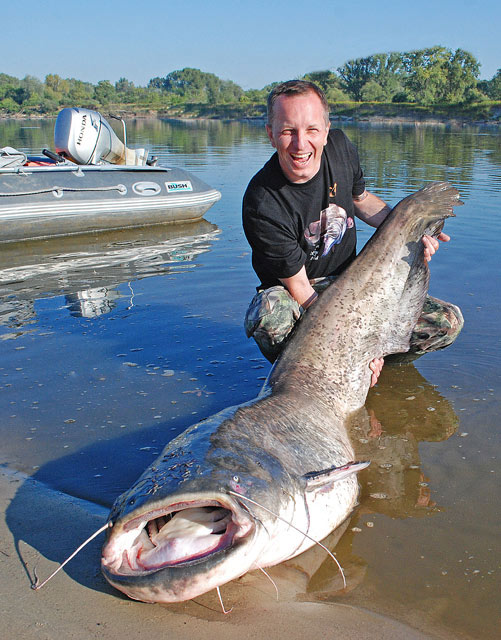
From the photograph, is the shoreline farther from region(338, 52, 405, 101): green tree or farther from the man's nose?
the man's nose

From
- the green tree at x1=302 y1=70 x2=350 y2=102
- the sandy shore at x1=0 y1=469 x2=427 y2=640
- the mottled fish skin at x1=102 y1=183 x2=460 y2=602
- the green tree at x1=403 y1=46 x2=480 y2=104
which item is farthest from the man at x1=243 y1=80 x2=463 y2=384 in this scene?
the green tree at x1=302 y1=70 x2=350 y2=102

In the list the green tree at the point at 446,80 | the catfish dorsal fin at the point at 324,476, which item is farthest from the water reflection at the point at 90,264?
the green tree at the point at 446,80

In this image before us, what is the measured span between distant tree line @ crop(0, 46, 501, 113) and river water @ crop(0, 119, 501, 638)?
74.8 m

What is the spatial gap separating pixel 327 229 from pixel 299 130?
31.6 inches

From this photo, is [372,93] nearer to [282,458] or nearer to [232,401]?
[232,401]

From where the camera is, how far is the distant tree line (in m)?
93.1

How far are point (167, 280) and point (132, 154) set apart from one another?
4.78 meters

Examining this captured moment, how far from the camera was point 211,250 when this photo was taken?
349 inches

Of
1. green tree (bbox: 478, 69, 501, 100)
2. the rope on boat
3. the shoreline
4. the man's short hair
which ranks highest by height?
green tree (bbox: 478, 69, 501, 100)

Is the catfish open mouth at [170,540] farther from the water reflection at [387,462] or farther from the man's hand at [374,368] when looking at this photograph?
the man's hand at [374,368]

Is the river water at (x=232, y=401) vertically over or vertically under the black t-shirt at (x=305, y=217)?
under

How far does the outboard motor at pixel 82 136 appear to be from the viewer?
10055 millimetres

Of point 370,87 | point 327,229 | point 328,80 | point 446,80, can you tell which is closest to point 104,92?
point 328,80

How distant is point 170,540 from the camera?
1992 mm
